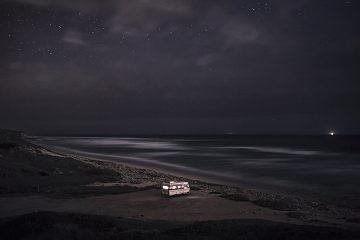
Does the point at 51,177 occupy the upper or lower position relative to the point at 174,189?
lower

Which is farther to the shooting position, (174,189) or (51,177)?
(51,177)

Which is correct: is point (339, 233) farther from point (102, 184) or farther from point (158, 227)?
point (102, 184)

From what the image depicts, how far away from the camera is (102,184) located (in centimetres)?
2989

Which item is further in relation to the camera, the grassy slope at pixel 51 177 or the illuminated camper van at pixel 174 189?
the grassy slope at pixel 51 177

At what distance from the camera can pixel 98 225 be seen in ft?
47.9

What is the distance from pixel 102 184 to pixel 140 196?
5.86 meters

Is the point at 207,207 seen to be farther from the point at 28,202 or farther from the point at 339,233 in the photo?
the point at 28,202

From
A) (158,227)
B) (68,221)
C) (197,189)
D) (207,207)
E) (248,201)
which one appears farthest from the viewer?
(197,189)

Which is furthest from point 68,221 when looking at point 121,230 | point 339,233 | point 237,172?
point 237,172

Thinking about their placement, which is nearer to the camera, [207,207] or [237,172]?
[207,207]

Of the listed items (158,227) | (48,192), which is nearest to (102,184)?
(48,192)

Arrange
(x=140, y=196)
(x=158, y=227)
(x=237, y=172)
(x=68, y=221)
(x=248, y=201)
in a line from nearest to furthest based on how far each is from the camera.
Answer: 1. (x=68, y=221)
2. (x=158, y=227)
3. (x=248, y=201)
4. (x=140, y=196)
5. (x=237, y=172)

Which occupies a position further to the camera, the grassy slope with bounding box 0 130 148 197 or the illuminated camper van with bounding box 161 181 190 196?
the grassy slope with bounding box 0 130 148 197

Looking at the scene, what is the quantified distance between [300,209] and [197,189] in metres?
9.23
